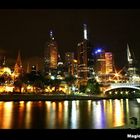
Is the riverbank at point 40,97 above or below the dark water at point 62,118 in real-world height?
above

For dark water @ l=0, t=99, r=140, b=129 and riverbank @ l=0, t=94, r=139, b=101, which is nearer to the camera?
dark water @ l=0, t=99, r=140, b=129

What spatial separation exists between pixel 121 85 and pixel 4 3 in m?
14.6

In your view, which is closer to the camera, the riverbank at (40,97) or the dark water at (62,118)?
the dark water at (62,118)

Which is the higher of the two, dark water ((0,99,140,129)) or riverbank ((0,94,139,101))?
riverbank ((0,94,139,101))

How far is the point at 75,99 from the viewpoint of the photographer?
1453 cm

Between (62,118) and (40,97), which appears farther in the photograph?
(40,97)

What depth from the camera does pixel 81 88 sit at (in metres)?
14.8

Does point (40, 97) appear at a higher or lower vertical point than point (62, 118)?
higher
